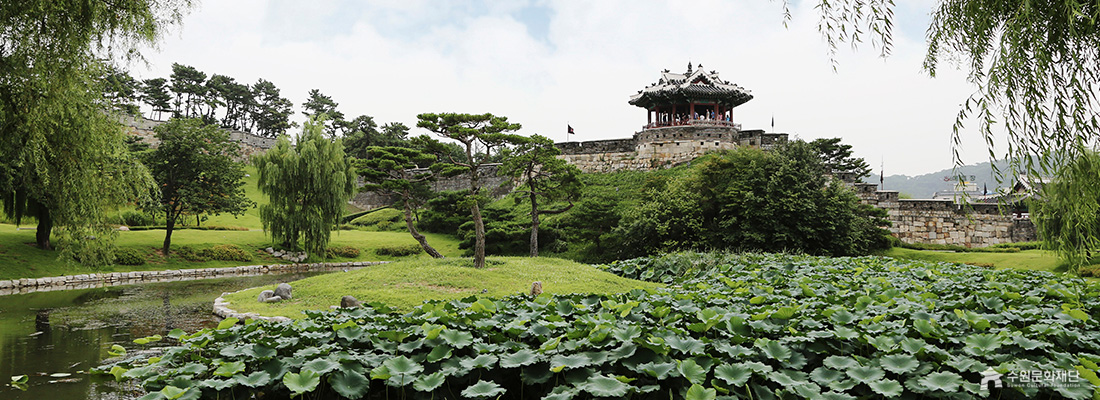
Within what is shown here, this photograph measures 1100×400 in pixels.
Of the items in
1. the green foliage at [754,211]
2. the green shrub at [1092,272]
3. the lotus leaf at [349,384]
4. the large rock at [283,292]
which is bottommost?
the large rock at [283,292]

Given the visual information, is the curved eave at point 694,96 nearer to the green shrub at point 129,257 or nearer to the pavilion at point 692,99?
the pavilion at point 692,99

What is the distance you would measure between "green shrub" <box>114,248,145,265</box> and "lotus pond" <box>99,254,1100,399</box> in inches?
725

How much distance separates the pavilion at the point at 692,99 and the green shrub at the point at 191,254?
22436 mm

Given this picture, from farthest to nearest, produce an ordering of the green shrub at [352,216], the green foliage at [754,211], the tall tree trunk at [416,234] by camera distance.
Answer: the green shrub at [352,216] < the green foliage at [754,211] < the tall tree trunk at [416,234]

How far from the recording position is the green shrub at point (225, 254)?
21.6 metres

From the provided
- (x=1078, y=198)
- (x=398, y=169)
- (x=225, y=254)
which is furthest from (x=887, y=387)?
(x=225, y=254)

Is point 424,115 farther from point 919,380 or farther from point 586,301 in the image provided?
point 919,380

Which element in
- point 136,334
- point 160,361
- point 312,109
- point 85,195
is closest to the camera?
point 160,361

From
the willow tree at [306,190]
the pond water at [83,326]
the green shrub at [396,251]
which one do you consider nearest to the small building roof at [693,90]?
the green shrub at [396,251]

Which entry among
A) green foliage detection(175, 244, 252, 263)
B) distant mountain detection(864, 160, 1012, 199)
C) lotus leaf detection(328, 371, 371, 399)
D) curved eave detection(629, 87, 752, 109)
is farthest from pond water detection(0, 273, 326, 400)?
distant mountain detection(864, 160, 1012, 199)

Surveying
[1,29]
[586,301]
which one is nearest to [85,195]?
[1,29]

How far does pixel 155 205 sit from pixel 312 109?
31387 millimetres

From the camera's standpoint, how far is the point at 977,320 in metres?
4.26

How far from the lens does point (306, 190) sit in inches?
854
